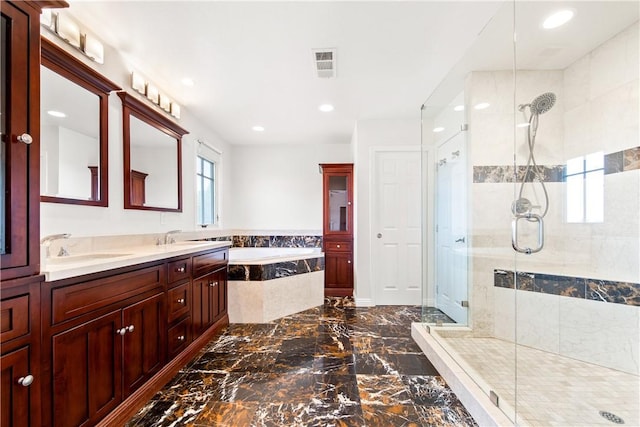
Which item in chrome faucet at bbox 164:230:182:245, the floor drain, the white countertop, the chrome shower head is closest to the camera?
the white countertop

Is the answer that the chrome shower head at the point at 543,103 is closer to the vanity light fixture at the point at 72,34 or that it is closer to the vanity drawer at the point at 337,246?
the vanity drawer at the point at 337,246

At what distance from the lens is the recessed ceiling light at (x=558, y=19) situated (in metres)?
1.87

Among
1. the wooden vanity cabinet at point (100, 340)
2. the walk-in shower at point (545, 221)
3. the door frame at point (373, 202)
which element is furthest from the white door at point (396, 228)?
the wooden vanity cabinet at point (100, 340)

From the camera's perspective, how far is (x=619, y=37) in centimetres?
194

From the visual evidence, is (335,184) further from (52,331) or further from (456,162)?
(52,331)

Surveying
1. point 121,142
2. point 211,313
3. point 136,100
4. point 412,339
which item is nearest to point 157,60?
point 136,100

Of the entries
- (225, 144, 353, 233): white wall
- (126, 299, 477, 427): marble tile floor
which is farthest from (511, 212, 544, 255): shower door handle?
(225, 144, 353, 233): white wall

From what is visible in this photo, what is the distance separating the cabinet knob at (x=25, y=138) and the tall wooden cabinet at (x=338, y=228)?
3291mm

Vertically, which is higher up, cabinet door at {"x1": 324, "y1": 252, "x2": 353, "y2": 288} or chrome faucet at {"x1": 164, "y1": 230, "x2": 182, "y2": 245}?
chrome faucet at {"x1": 164, "y1": 230, "x2": 182, "y2": 245}

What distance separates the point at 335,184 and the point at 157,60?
2629 mm

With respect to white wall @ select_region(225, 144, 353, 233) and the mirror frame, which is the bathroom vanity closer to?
the mirror frame

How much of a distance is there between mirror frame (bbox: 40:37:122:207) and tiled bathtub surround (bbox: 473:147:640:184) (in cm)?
307

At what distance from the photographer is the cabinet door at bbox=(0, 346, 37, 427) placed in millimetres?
972

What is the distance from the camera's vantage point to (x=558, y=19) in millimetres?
1924
